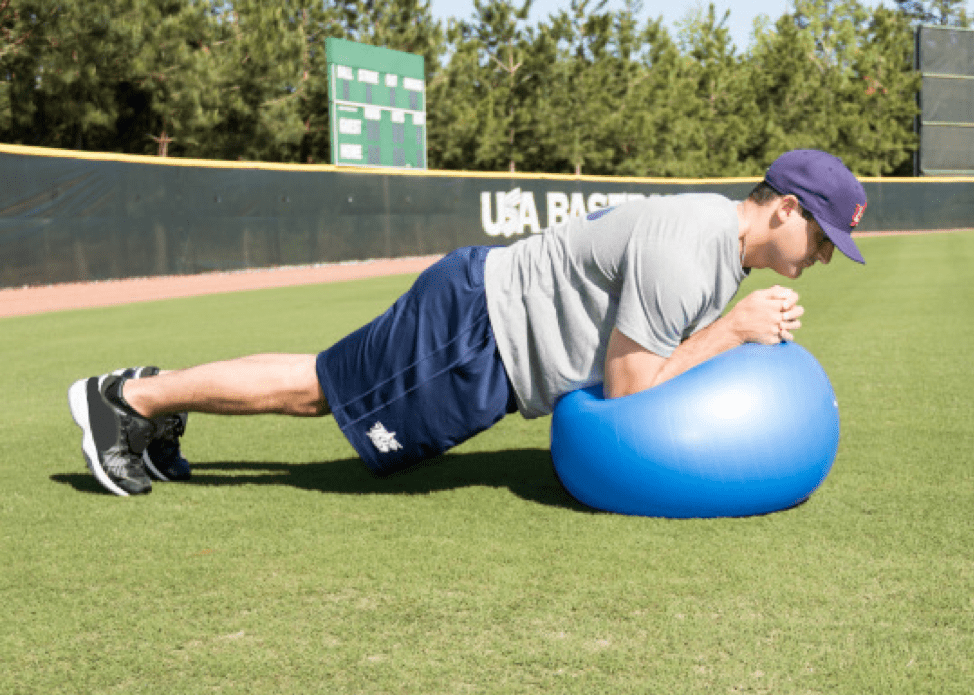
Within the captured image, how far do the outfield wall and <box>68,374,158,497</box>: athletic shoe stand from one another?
43.4 ft

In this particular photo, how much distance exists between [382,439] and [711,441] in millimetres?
1133

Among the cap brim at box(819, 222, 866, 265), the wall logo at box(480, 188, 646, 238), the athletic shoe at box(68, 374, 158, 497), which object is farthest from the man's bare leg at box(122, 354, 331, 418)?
the wall logo at box(480, 188, 646, 238)

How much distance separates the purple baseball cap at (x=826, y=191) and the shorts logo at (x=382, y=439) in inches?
60.2

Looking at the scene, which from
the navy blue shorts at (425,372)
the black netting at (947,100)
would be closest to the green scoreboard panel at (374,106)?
the navy blue shorts at (425,372)

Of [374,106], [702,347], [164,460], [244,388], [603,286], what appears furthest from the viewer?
[374,106]

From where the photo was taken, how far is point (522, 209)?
27.1 metres

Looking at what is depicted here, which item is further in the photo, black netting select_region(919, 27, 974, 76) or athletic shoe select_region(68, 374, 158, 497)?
black netting select_region(919, 27, 974, 76)

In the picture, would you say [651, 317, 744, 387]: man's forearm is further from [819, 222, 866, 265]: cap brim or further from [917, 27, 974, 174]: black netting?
[917, 27, 974, 174]: black netting

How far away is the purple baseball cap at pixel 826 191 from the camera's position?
10.7 ft

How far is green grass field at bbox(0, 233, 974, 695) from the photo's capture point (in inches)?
95.3

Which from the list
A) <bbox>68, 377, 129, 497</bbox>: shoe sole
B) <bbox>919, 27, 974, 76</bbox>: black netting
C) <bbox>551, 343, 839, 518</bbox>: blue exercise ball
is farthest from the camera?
<bbox>919, 27, 974, 76</bbox>: black netting

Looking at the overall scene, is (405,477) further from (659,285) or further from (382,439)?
(659,285)

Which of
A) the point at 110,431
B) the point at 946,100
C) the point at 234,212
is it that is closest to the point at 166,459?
the point at 110,431

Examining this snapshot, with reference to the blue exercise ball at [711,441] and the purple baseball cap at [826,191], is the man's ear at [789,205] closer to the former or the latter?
the purple baseball cap at [826,191]
